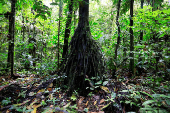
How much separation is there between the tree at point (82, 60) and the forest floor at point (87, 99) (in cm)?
28

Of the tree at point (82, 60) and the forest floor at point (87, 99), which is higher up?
the tree at point (82, 60)

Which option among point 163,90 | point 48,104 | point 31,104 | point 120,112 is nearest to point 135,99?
point 120,112

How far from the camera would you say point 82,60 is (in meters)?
2.41

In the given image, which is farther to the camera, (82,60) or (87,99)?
Answer: (82,60)

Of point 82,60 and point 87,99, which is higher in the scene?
point 82,60

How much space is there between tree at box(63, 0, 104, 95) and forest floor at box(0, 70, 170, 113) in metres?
0.28

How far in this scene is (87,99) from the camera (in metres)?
1.91

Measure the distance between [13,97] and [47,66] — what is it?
1.69 meters

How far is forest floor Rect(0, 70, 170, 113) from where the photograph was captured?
4.81ft

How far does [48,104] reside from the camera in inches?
67.9

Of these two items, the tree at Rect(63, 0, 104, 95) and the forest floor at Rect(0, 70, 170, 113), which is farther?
the tree at Rect(63, 0, 104, 95)

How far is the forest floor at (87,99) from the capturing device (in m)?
1.46

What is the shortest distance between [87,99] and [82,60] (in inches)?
37.5

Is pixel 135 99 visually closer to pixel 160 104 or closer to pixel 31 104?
pixel 160 104
